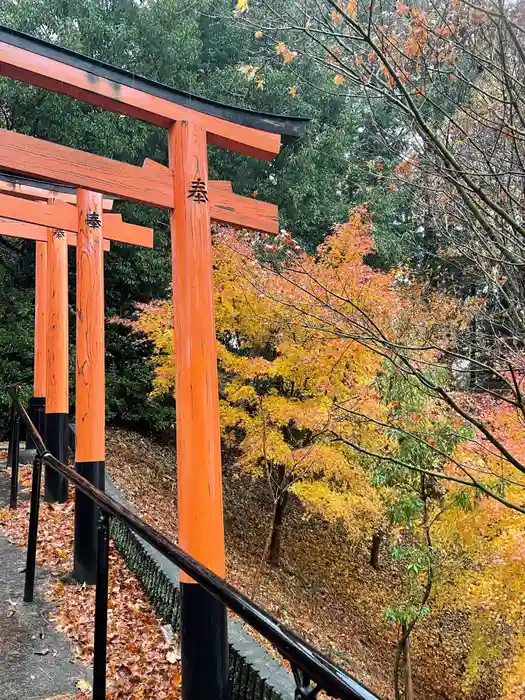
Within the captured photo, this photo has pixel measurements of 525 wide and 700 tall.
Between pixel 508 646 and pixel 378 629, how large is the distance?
2.17 meters

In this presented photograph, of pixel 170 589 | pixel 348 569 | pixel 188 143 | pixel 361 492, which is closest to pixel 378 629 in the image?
pixel 348 569

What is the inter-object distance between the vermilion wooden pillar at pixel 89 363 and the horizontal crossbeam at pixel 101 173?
1.90 meters

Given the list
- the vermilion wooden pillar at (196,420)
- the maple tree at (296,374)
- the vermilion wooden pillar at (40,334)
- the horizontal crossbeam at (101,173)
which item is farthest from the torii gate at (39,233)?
the vermilion wooden pillar at (196,420)

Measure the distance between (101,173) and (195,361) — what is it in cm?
121

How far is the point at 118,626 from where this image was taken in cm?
351

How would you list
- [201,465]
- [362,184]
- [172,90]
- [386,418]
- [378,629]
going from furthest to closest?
1. [362,184]
2. [378,629]
3. [386,418]
4. [172,90]
5. [201,465]

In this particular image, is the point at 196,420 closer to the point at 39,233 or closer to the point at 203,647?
the point at 203,647

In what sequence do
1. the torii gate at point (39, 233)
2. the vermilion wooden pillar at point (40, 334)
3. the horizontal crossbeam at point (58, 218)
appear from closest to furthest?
the horizontal crossbeam at point (58, 218) → the torii gate at point (39, 233) → the vermilion wooden pillar at point (40, 334)

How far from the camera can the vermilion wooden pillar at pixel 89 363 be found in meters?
4.55

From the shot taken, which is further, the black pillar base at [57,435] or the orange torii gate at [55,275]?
the black pillar base at [57,435]

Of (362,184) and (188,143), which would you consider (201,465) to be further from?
(362,184)

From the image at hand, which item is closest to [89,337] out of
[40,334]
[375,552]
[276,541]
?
[40,334]

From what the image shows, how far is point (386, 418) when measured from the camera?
6664 millimetres

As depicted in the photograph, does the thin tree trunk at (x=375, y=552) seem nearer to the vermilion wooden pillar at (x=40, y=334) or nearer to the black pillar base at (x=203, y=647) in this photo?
the vermilion wooden pillar at (x=40, y=334)
